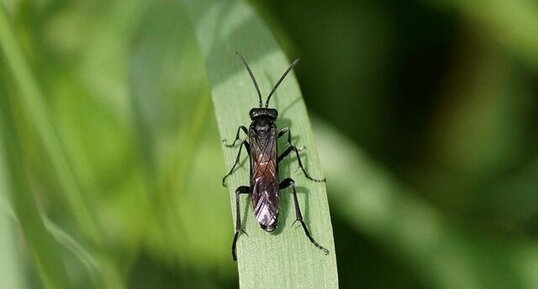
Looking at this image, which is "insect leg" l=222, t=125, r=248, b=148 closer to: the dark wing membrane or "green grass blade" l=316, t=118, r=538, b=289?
the dark wing membrane

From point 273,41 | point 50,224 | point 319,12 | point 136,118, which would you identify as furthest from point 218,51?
point 319,12

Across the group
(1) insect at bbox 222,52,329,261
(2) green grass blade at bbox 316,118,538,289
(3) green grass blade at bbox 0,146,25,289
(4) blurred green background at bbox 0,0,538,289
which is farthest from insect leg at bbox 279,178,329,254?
(3) green grass blade at bbox 0,146,25,289

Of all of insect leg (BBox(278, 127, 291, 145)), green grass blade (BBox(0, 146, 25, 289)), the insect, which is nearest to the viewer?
green grass blade (BBox(0, 146, 25, 289))

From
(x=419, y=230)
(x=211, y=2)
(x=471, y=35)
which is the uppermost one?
(x=471, y=35)

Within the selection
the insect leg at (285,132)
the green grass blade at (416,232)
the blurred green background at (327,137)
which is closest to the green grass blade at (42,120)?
the blurred green background at (327,137)

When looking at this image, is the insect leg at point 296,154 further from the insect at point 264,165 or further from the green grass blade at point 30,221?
the green grass blade at point 30,221

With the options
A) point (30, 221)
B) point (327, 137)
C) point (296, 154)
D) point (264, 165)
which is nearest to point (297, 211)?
point (296, 154)

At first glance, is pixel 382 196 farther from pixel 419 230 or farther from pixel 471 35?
pixel 471 35
